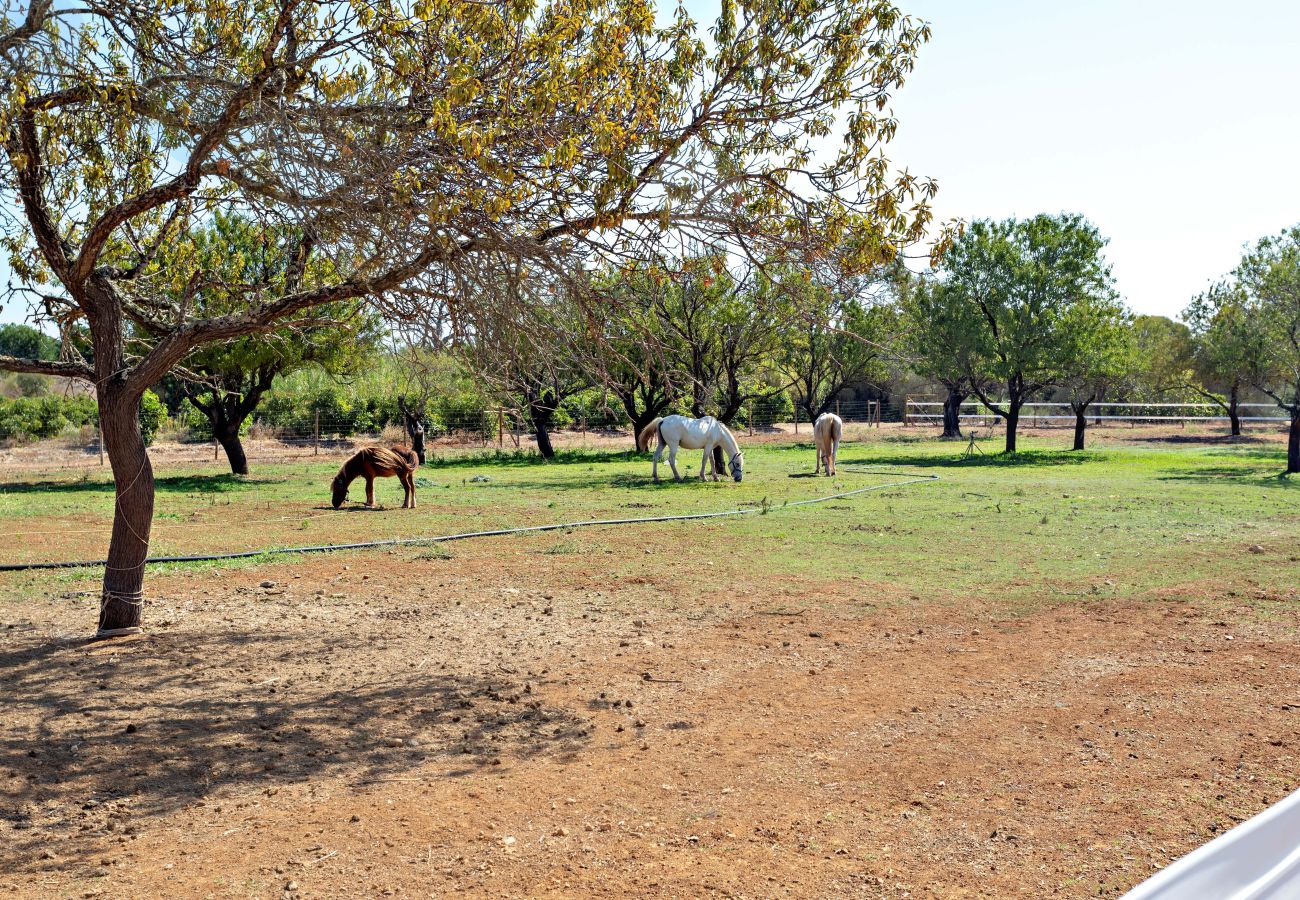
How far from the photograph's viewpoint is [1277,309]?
25.3 meters

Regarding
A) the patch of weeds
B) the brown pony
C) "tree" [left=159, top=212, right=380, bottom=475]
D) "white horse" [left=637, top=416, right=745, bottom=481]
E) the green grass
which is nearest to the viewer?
the green grass

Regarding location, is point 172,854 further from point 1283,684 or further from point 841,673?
point 1283,684

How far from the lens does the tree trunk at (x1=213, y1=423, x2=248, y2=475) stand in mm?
25094

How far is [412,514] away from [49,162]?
9251 mm

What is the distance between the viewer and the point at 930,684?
22.2 ft

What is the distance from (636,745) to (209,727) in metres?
2.51

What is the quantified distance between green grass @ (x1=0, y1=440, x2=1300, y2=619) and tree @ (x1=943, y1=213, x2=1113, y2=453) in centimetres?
500

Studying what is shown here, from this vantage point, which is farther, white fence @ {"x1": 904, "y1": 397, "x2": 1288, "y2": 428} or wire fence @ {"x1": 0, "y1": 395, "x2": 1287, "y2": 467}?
white fence @ {"x1": 904, "y1": 397, "x2": 1288, "y2": 428}

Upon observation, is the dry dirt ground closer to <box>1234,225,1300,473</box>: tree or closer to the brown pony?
the brown pony

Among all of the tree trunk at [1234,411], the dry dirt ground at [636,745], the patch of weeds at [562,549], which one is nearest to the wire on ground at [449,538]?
the patch of weeds at [562,549]

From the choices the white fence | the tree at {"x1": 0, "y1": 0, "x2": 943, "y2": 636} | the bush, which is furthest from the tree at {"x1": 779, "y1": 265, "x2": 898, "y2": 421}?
the bush

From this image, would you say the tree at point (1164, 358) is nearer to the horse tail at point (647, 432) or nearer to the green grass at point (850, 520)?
the green grass at point (850, 520)

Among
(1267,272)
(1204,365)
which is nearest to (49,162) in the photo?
(1267,272)

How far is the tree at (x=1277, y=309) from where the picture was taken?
24.3 m
